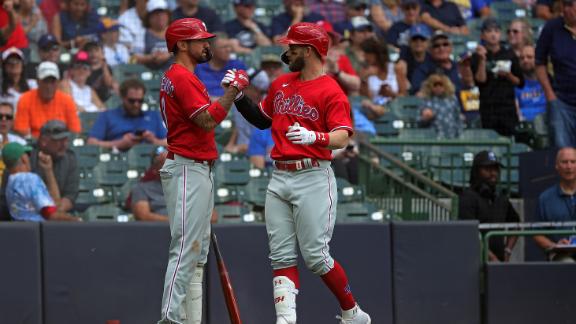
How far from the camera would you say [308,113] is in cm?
629

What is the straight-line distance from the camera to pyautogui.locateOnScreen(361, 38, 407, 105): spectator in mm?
12102

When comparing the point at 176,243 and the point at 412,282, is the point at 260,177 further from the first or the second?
the point at 176,243

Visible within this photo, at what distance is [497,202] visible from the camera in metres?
9.45

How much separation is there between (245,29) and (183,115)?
6159 mm

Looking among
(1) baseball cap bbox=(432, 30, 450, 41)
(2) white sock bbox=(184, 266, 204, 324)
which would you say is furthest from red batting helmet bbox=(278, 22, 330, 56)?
(1) baseball cap bbox=(432, 30, 450, 41)

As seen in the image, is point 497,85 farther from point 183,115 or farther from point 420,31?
point 183,115

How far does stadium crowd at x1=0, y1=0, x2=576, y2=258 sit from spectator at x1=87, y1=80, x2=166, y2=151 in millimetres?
12

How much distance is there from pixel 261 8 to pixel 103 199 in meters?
3.69

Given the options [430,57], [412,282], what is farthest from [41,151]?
[430,57]

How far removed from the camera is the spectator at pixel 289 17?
12422 mm

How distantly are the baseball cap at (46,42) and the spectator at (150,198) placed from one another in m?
2.31

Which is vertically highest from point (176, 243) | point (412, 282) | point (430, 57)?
point (430, 57)

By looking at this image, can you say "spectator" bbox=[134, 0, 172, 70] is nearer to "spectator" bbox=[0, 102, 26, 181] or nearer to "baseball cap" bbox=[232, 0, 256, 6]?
"baseball cap" bbox=[232, 0, 256, 6]

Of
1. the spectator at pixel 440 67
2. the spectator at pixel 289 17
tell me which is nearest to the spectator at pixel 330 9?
the spectator at pixel 289 17
